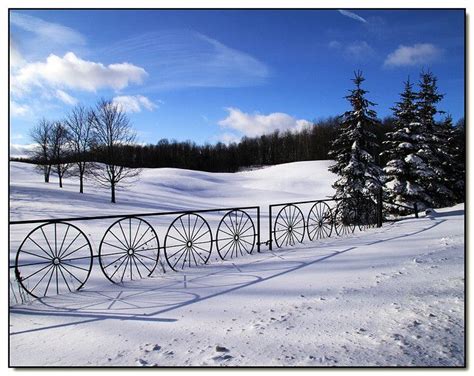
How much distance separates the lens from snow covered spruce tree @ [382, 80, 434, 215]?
15.2 metres

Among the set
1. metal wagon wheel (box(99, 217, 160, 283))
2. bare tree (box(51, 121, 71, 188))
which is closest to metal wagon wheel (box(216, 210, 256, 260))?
metal wagon wheel (box(99, 217, 160, 283))

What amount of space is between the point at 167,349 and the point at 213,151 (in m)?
63.4

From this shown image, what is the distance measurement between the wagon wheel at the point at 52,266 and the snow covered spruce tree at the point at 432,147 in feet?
52.9

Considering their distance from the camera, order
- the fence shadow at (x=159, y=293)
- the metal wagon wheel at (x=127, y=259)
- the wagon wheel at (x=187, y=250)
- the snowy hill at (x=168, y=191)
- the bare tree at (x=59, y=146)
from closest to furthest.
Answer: the fence shadow at (x=159, y=293)
the metal wagon wheel at (x=127, y=259)
the wagon wheel at (x=187, y=250)
the snowy hill at (x=168, y=191)
the bare tree at (x=59, y=146)

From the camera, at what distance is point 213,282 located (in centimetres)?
393

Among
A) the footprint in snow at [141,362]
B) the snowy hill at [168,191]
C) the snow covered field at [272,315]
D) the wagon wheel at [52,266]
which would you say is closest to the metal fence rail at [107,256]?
the wagon wheel at [52,266]

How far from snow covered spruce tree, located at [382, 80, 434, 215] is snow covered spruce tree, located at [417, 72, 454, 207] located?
209mm

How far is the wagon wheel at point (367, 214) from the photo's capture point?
9330mm

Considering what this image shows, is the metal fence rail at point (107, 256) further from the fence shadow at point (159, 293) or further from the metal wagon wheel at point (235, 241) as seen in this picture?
the fence shadow at point (159, 293)

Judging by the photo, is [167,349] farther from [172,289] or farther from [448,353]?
[448,353]

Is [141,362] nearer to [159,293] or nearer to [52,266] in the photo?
[159,293]

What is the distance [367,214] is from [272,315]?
7731 mm

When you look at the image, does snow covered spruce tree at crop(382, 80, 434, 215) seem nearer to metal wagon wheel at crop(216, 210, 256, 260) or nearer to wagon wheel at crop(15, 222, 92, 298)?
metal wagon wheel at crop(216, 210, 256, 260)

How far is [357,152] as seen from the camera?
14.5m
